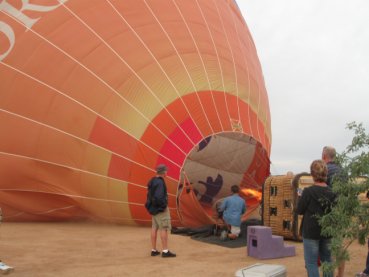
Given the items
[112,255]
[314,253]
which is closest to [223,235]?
[112,255]

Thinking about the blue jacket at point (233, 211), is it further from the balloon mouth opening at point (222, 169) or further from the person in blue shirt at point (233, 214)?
the balloon mouth opening at point (222, 169)

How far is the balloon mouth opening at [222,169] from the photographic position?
8.20 meters

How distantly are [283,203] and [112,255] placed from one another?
2.50 m

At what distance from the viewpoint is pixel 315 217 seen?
3.34m

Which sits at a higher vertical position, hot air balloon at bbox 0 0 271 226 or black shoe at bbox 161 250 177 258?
hot air balloon at bbox 0 0 271 226

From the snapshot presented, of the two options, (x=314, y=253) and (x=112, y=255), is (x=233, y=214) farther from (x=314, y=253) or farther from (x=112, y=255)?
(x=314, y=253)

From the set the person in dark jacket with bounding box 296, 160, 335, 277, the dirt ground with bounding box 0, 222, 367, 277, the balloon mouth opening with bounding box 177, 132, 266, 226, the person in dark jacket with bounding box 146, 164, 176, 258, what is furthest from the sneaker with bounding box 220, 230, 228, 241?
the person in dark jacket with bounding box 296, 160, 335, 277

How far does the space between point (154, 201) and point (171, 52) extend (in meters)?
2.99

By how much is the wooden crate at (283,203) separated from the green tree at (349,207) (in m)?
2.86

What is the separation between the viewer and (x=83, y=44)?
6.80 m

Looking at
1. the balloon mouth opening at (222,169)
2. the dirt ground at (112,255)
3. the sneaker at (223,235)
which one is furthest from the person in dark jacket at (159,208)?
the balloon mouth opening at (222,169)

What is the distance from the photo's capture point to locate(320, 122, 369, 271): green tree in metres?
3.12

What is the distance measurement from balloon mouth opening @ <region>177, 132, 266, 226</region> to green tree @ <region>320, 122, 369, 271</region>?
4395 millimetres

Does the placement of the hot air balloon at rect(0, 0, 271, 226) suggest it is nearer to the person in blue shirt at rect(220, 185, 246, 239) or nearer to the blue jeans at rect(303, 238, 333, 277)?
the person in blue shirt at rect(220, 185, 246, 239)
